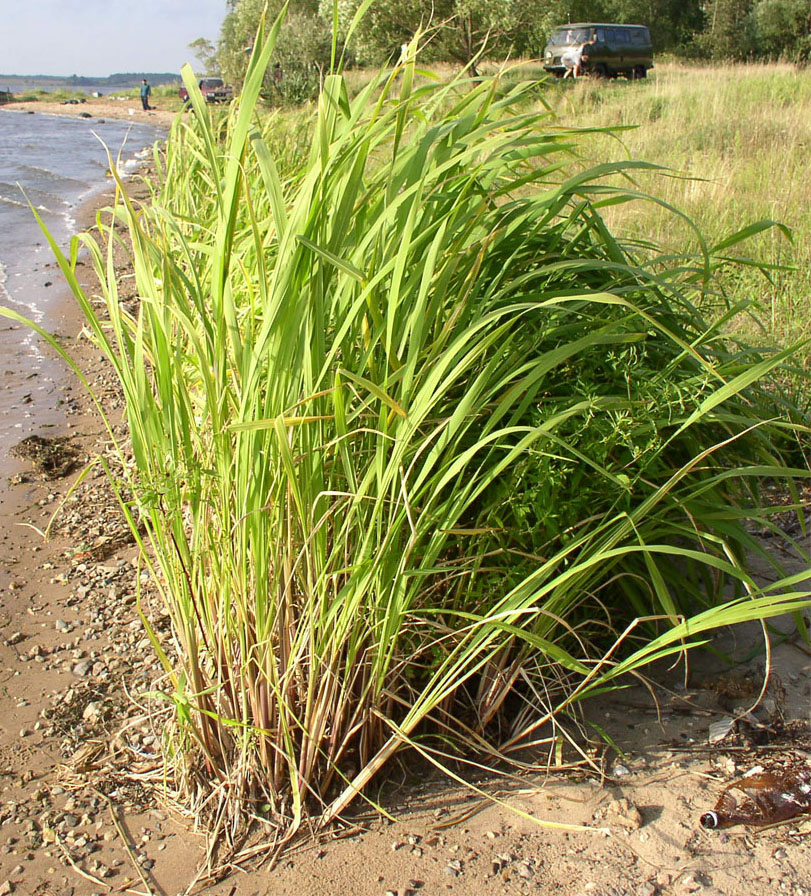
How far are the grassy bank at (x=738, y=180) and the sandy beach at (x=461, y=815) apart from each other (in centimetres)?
112

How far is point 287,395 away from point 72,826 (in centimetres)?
118

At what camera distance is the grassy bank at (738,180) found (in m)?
3.90

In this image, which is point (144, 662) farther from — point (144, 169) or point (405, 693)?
point (144, 169)

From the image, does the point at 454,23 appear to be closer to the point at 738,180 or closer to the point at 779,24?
the point at 738,180

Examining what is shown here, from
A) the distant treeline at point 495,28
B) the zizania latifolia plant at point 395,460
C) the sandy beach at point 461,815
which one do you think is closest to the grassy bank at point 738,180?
the zizania latifolia plant at point 395,460

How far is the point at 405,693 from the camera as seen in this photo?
6.57ft

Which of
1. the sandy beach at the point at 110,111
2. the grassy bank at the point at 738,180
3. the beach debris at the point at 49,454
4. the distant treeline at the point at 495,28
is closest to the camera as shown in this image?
the grassy bank at the point at 738,180

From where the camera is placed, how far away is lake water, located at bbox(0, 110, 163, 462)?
17.4ft

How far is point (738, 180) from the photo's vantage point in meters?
5.69

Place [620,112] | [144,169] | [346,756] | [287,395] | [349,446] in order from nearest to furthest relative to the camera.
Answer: [287,395] → [349,446] → [346,756] → [620,112] → [144,169]

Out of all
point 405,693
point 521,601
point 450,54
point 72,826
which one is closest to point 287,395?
point 521,601

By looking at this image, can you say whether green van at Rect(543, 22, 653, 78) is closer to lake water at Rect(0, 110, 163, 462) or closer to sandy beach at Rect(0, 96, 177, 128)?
lake water at Rect(0, 110, 163, 462)

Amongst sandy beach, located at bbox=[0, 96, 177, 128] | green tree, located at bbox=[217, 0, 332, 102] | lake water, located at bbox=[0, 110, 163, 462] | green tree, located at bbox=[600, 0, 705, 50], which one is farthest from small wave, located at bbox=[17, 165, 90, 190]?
green tree, located at bbox=[600, 0, 705, 50]

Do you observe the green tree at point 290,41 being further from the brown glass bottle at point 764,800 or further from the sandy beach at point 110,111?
the brown glass bottle at point 764,800
